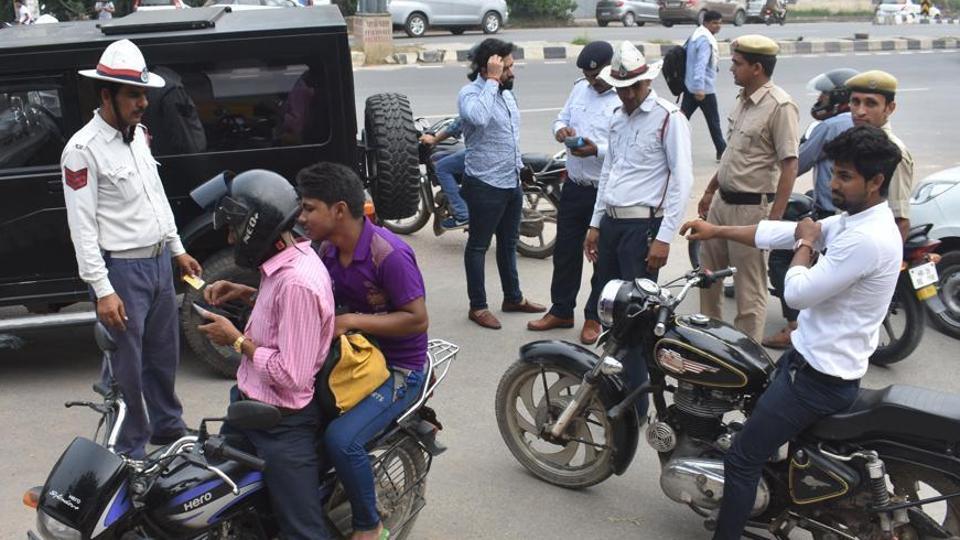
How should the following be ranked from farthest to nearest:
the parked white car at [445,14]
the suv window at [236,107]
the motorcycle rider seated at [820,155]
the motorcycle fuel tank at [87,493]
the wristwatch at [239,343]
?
1. the parked white car at [445,14]
2. the motorcycle rider seated at [820,155]
3. the suv window at [236,107]
4. the wristwatch at [239,343]
5. the motorcycle fuel tank at [87,493]

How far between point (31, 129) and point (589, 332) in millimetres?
3451

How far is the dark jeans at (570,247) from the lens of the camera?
608cm

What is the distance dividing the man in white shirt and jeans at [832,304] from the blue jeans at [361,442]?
4.22 feet

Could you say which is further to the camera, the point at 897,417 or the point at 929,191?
the point at 929,191

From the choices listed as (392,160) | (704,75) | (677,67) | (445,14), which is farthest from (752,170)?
(445,14)

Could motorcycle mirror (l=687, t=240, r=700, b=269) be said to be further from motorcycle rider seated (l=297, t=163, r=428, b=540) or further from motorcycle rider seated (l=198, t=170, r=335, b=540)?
motorcycle rider seated (l=198, t=170, r=335, b=540)

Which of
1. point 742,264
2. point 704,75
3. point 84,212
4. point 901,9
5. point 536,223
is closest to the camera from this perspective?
point 84,212


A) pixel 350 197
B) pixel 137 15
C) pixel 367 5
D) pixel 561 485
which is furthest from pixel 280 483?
pixel 367 5

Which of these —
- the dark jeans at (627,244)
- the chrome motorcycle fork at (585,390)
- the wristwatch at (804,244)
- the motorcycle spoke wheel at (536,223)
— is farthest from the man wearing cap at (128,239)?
the motorcycle spoke wheel at (536,223)

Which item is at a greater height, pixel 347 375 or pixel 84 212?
pixel 84 212

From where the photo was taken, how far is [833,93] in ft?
19.8

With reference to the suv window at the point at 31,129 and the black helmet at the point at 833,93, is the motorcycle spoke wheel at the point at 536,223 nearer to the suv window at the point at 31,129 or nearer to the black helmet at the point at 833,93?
the black helmet at the point at 833,93

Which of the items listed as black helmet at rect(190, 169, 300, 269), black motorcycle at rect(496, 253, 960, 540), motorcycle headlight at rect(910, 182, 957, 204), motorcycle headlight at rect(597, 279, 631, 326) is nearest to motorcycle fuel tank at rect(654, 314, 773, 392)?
black motorcycle at rect(496, 253, 960, 540)

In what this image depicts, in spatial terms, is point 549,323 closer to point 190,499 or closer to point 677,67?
point 190,499
